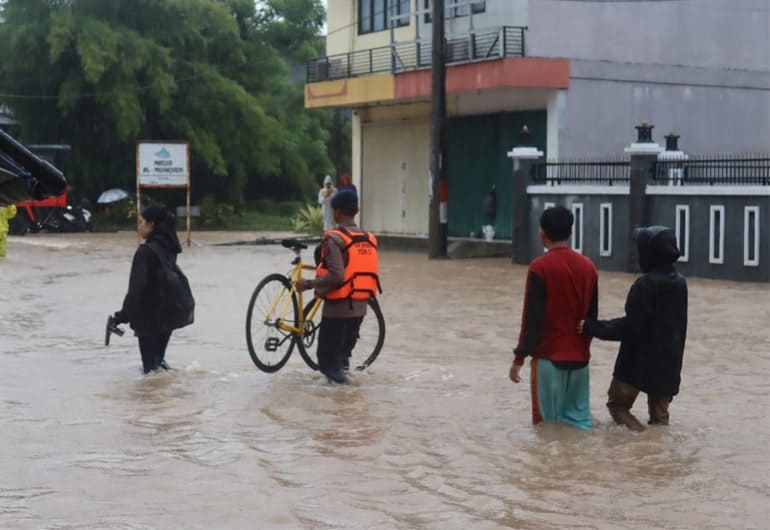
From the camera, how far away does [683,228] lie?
22656 millimetres

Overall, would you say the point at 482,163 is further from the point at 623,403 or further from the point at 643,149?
the point at 623,403

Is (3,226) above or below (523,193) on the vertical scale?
below

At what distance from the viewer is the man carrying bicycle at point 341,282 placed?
10305 mm

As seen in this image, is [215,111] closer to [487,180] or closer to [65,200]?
[65,200]

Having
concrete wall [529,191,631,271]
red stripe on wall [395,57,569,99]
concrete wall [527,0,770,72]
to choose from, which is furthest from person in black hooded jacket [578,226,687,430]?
concrete wall [527,0,770,72]

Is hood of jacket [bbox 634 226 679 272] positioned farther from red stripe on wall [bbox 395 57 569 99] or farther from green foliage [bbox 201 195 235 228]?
green foliage [bbox 201 195 235 228]

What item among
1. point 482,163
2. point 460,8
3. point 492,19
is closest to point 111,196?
point 482,163

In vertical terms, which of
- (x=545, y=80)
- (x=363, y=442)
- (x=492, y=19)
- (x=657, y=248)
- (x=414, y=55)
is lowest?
(x=363, y=442)

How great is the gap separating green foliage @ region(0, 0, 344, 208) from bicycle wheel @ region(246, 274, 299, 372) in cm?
3348

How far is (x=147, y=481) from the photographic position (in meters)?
7.44

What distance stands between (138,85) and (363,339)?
116ft

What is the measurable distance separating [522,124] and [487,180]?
1836 mm

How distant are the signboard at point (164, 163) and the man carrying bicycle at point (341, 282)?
2549 cm


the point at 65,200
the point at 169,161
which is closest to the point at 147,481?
the point at 169,161
